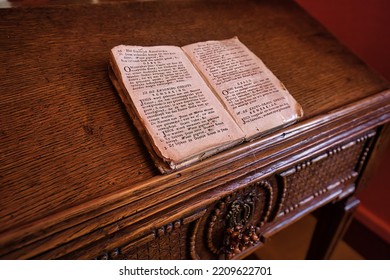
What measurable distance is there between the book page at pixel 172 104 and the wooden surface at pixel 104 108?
46mm

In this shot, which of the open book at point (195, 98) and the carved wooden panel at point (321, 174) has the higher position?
the open book at point (195, 98)

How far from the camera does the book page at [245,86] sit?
89cm

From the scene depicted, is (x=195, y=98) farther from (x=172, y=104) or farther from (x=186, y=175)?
(x=186, y=175)

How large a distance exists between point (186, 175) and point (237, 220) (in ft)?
0.94

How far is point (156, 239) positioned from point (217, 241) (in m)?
0.22

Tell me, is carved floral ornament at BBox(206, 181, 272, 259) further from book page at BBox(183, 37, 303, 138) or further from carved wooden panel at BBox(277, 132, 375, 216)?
book page at BBox(183, 37, 303, 138)

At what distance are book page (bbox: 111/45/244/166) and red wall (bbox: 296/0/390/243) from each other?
102 cm

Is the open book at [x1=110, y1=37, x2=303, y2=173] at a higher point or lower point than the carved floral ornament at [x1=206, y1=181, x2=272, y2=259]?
higher

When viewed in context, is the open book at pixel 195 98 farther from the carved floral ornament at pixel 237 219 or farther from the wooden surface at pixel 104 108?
the carved floral ornament at pixel 237 219

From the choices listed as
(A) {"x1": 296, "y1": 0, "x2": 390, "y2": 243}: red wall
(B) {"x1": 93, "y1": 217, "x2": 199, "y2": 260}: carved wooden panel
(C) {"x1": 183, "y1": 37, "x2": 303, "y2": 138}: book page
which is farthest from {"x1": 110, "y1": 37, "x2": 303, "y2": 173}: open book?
(A) {"x1": 296, "y1": 0, "x2": 390, "y2": 243}: red wall

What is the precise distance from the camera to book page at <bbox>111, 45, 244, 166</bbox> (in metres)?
0.77

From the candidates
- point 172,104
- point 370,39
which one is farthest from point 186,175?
point 370,39

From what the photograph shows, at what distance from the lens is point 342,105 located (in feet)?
3.50

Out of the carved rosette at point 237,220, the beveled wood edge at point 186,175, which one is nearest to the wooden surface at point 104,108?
the beveled wood edge at point 186,175
